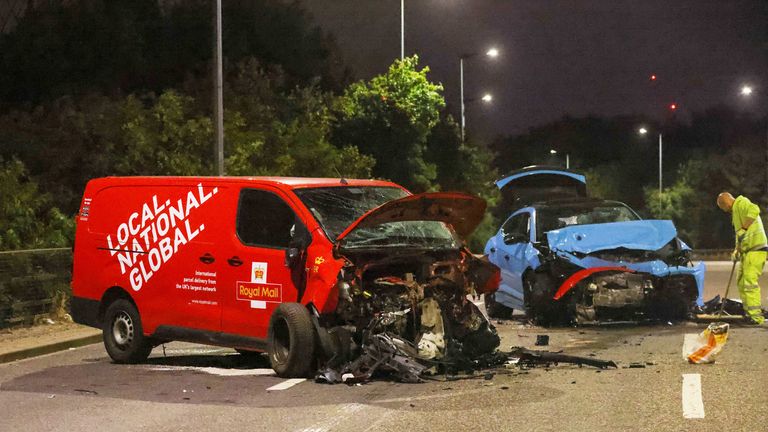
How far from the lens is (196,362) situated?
12750mm

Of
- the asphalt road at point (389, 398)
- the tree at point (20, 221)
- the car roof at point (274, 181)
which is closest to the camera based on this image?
the asphalt road at point (389, 398)

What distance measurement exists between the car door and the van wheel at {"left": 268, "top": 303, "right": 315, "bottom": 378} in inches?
226

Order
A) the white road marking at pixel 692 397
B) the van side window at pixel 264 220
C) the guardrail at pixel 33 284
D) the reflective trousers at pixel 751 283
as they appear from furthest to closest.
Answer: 1. the reflective trousers at pixel 751 283
2. the guardrail at pixel 33 284
3. the van side window at pixel 264 220
4. the white road marking at pixel 692 397

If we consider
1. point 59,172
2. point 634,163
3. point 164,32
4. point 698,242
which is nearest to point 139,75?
point 164,32

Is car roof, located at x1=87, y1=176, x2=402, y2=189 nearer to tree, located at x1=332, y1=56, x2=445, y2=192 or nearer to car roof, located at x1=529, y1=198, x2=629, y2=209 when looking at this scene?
car roof, located at x1=529, y1=198, x2=629, y2=209

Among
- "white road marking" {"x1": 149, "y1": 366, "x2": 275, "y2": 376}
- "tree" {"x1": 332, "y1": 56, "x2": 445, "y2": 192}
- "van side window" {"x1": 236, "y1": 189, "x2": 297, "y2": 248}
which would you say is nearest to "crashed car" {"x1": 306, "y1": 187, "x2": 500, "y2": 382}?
"van side window" {"x1": 236, "y1": 189, "x2": 297, "y2": 248}

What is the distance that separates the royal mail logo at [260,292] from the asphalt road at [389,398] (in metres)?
0.70

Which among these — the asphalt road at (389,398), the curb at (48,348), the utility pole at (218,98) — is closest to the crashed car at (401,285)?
the asphalt road at (389,398)

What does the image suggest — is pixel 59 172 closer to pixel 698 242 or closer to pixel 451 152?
pixel 451 152

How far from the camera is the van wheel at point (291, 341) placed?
10836 millimetres

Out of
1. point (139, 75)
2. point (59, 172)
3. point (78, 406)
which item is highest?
point (139, 75)

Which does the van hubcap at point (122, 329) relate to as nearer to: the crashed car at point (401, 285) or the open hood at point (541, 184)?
the crashed car at point (401, 285)

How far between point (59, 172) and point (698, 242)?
279 ft

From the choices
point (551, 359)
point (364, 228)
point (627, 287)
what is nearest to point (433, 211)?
point (364, 228)
